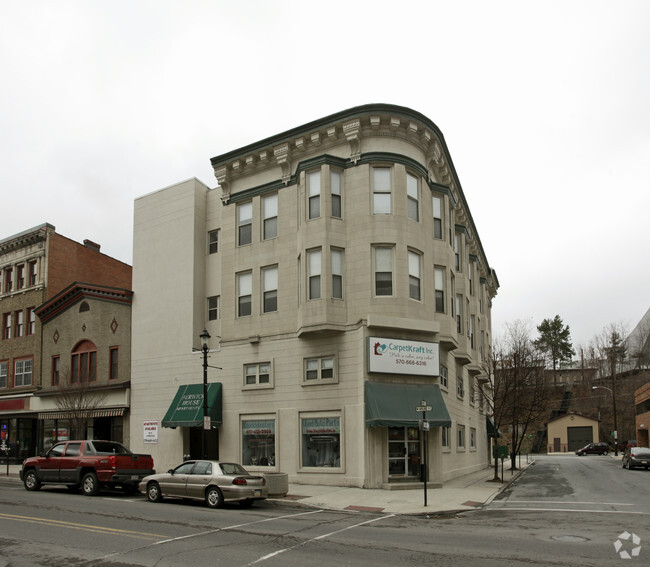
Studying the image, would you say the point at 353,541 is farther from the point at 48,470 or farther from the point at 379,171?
the point at 379,171

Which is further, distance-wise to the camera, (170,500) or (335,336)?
(335,336)

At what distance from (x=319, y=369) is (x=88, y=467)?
9.17 m

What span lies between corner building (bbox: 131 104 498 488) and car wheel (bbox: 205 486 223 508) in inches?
275

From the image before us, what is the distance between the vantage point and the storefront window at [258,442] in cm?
2630

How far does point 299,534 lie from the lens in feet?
42.7

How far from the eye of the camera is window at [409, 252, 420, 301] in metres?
25.3

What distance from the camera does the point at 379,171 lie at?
84.2ft

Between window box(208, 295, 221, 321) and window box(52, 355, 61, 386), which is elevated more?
window box(208, 295, 221, 321)

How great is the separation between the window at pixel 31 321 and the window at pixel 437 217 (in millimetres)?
25433

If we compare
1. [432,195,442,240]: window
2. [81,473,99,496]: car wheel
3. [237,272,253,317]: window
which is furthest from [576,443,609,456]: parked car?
[81,473,99,496]: car wheel

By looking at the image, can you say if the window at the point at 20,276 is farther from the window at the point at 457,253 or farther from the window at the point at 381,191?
the window at the point at 457,253

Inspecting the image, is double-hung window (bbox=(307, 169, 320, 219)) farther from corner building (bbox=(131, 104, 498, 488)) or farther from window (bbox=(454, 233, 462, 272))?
window (bbox=(454, 233, 462, 272))

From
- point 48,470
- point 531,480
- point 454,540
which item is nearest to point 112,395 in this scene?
point 48,470

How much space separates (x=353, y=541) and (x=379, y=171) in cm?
1662
